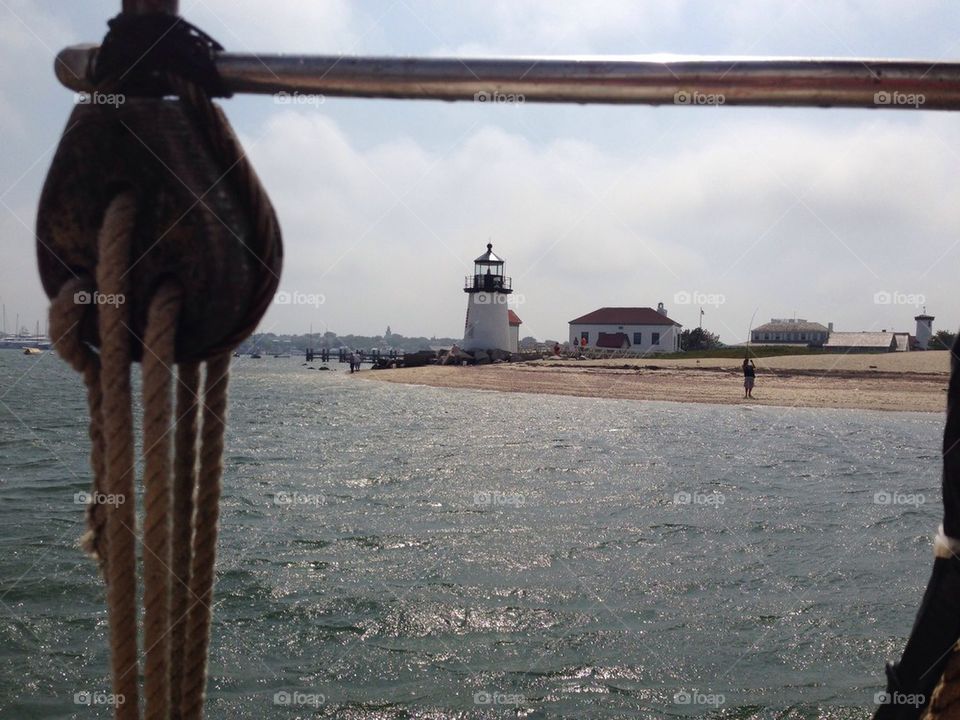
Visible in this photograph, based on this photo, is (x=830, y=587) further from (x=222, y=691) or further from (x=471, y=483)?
(x=471, y=483)

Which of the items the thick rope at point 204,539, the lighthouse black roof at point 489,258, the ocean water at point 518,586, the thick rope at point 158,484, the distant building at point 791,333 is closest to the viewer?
the thick rope at point 158,484

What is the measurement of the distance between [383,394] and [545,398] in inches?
443

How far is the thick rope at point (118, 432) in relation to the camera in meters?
1.41

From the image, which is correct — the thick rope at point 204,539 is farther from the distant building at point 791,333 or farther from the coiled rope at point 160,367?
the distant building at point 791,333

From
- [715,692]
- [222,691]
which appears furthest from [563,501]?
[222,691]

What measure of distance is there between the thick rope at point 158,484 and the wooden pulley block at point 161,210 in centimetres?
6

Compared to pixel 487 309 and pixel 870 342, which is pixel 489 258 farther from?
pixel 870 342

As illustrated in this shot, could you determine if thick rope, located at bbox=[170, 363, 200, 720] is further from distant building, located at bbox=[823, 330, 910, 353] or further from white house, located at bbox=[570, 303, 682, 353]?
white house, located at bbox=[570, 303, 682, 353]

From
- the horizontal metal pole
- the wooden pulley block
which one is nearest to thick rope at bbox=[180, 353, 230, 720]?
the wooden pulley block

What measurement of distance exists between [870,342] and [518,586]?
259 feet

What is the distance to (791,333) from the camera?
10062 cm

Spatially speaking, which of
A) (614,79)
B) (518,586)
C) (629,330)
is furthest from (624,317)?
(614,79)

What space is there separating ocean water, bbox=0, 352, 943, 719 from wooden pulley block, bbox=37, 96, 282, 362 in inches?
122

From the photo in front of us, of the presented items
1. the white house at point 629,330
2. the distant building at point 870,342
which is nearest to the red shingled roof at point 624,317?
the white house at point 629,330
